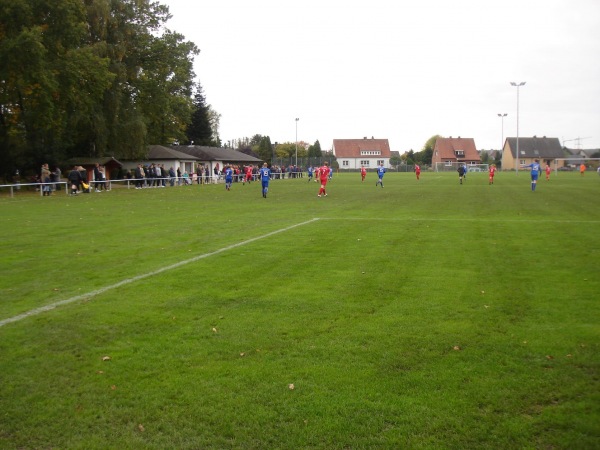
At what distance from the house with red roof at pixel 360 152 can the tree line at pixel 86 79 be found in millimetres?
74113

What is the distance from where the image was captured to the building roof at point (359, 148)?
127062mm

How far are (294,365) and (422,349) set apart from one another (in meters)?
1.34

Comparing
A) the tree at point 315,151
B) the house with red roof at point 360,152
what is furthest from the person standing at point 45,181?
the house with red roof at point 360,152

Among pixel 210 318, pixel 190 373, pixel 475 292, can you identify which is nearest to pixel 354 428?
pixel 190 373

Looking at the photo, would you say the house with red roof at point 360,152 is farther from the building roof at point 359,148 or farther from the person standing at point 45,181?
the person standing at point 45,181

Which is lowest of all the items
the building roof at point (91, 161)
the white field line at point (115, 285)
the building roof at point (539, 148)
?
the white field line at point (115, 285)

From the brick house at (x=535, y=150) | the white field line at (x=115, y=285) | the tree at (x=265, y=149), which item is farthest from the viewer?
the brick house at (x=535, y=150)

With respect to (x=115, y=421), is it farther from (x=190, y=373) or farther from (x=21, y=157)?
(x=21, y=157)

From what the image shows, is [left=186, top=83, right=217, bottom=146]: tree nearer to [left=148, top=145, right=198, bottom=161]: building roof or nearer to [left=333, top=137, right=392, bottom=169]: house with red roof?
[left=148, top=145, right=198, bottom=161]: building roof

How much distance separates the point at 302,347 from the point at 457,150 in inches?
5018

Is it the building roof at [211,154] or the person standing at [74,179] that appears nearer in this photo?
the person standing at [74,179]

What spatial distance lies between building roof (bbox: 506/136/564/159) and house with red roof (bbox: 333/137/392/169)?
28.0 metres

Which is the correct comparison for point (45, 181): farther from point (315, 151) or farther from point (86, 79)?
point (315, 151)

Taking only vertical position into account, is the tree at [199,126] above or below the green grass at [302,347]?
above
